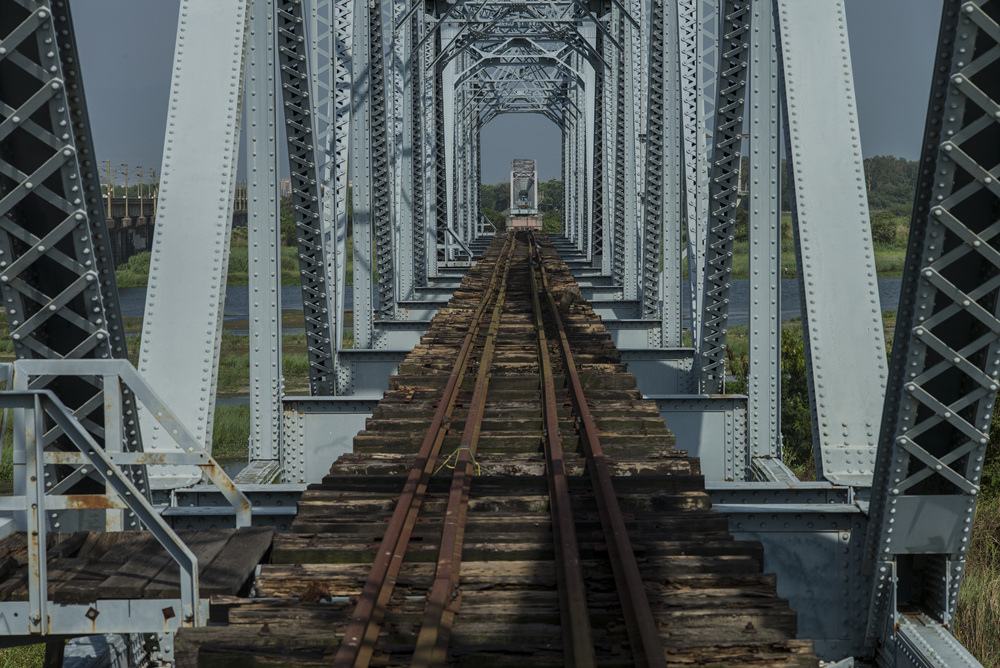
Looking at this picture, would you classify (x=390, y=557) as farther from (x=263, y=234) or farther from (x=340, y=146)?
(x=340, y=146)

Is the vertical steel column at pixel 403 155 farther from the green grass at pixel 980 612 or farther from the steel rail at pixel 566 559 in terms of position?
the steel rail at pixel 566 559

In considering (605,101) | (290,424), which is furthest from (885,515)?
(605,101)

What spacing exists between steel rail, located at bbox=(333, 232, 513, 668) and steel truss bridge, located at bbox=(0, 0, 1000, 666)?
32.0 inches

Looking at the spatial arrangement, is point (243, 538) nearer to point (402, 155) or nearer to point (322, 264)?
point (322, 264)

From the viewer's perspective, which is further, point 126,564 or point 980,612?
point 980,612

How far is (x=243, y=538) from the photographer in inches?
197

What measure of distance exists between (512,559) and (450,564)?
0.38 metres

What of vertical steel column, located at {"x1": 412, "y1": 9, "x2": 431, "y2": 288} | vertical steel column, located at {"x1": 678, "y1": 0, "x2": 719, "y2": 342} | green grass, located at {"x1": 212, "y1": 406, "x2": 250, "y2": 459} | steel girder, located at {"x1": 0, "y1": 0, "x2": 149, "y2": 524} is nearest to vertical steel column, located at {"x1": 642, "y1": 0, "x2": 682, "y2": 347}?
vertical steel column, located at {"x1": 678, "y1": 0, "x2": 719, "y2": 342}

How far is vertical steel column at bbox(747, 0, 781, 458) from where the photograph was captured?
345 inches

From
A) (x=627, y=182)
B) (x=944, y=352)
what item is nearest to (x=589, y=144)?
(x=627, y=182)

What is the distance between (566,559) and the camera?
440 cm

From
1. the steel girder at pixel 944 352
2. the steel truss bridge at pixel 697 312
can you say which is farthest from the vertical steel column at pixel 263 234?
the steel girder at pixel 944 352

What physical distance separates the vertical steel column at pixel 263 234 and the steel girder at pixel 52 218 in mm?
4255

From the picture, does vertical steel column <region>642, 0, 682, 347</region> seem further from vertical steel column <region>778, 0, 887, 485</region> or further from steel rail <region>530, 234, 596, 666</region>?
steel rail <region>530, 234, 596, 666</region>
